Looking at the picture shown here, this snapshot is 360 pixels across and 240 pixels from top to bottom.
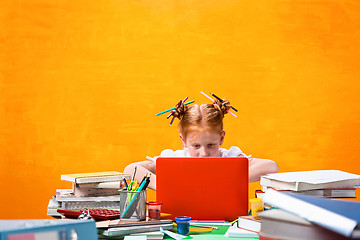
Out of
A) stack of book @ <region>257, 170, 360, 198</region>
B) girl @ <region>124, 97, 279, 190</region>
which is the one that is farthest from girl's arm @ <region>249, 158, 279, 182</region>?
stack of book @ <region>257, 170, 360, 198</region>

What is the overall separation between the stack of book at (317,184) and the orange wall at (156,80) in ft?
5.47

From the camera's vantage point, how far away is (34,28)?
310 centimetres

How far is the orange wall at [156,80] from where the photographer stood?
3035mm

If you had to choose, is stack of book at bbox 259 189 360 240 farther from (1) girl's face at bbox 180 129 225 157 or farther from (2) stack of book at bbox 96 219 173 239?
(1) girl's face at bbox 180 129 225 157

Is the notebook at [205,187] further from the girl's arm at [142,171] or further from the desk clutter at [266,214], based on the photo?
the girl's arm at [142,171]

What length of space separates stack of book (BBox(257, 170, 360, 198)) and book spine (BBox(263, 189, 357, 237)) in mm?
430

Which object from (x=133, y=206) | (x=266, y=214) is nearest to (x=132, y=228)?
(x=133, y=206)

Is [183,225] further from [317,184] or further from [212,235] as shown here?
[317,184]

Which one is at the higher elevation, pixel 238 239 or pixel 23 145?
pixel 23 145

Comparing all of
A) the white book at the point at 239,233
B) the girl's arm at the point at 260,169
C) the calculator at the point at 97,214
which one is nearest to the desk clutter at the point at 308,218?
the white book at the point at 239,233

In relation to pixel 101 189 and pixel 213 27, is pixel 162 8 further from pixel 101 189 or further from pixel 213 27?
pixel 101 189

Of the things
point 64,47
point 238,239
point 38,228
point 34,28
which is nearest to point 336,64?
point 64,47

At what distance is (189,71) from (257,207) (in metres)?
1.91

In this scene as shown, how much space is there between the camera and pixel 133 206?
48.1 inches
